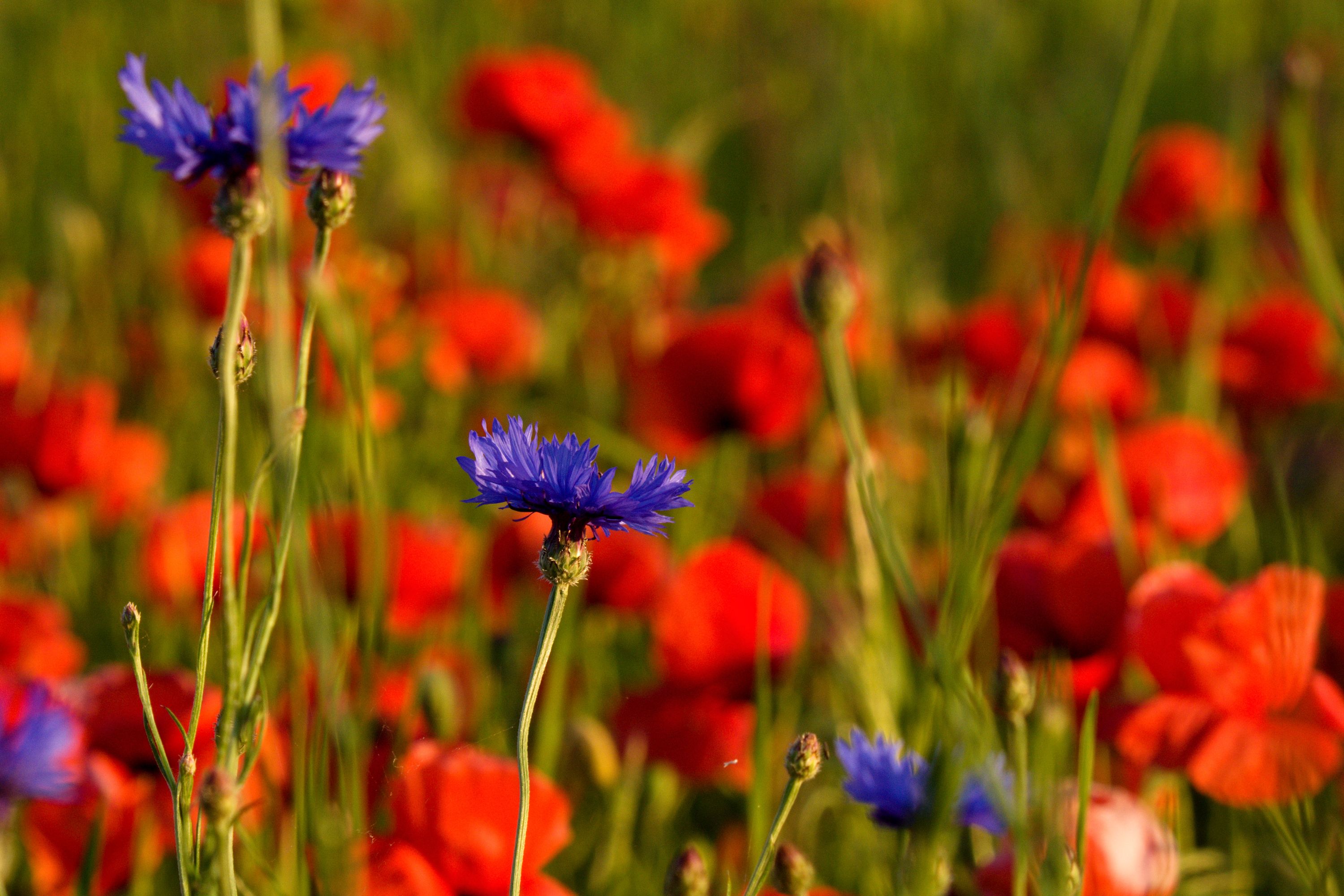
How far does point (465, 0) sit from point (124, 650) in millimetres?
1713

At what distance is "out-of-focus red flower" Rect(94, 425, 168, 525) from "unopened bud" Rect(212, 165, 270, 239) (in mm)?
554

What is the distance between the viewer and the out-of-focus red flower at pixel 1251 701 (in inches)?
16.0

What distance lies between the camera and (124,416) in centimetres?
105

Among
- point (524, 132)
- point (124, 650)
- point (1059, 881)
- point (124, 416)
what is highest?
point (524, 132)

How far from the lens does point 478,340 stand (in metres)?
0.90

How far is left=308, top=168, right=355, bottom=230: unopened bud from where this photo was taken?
0.28 m

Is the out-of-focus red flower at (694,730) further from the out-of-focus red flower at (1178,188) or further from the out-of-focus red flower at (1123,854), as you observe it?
the out-of-focus red flower at (1178,188)

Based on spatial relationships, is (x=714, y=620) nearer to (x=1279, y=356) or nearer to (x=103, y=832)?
(x=103, y=832)

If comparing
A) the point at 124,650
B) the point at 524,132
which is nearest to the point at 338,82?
the point at 524,132

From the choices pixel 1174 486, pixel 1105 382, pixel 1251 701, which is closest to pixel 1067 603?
pixel 1251 701

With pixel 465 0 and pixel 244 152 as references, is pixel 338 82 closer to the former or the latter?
pixel 244 152

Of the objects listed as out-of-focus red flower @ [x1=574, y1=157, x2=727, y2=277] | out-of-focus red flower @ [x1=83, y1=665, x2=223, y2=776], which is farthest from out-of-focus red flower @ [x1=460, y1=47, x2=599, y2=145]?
out-of-focus red flower @ [x1=83, y1=665, x2=223, y2=776]

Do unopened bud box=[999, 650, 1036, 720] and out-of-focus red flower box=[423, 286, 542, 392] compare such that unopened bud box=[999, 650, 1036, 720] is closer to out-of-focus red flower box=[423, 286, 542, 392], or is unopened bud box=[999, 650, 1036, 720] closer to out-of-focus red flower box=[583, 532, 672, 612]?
out-of-focus red flower box=[583, 532, 672, 612]

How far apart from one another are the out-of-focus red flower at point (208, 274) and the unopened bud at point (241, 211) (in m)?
0.64
